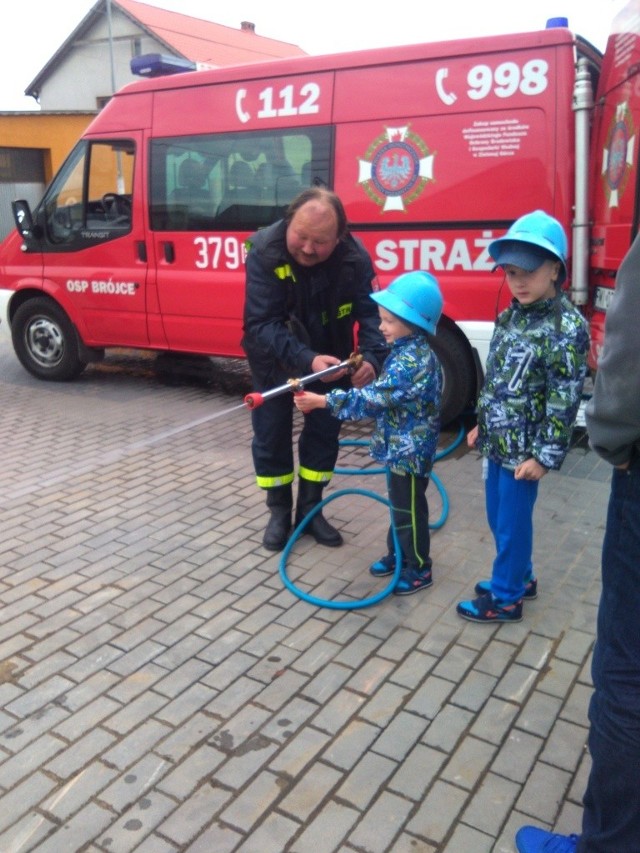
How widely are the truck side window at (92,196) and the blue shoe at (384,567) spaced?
454 centimetres

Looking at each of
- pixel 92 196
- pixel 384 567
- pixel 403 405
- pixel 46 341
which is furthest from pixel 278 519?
pixel 46 341

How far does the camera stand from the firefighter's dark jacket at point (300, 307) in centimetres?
362

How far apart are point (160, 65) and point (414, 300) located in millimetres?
4909

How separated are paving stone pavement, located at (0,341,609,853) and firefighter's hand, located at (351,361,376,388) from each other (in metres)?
0.88

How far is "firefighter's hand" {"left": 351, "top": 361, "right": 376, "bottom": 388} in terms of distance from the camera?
3.71 metres

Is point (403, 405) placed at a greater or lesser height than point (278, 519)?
greater

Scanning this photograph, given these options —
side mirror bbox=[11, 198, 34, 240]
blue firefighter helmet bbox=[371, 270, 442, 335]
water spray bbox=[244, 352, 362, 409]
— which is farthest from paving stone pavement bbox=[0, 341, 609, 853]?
side mirror bbox=[11, 198, 34, 240]

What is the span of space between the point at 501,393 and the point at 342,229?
3.64 ft

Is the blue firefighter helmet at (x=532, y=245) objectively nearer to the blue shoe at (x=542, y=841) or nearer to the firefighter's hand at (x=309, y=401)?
the firefighter's hand at (x=309, y=401)

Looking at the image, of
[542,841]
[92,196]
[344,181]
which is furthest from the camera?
[92,196]

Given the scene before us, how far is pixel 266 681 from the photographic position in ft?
9.48

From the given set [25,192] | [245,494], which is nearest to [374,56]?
[245,494]

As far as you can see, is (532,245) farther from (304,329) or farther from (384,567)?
(384,567)

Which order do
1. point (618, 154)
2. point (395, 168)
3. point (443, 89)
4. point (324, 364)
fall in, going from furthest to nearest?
point (395, 168)
point (443, 89)
point (618, 154)
point (324, 364)
